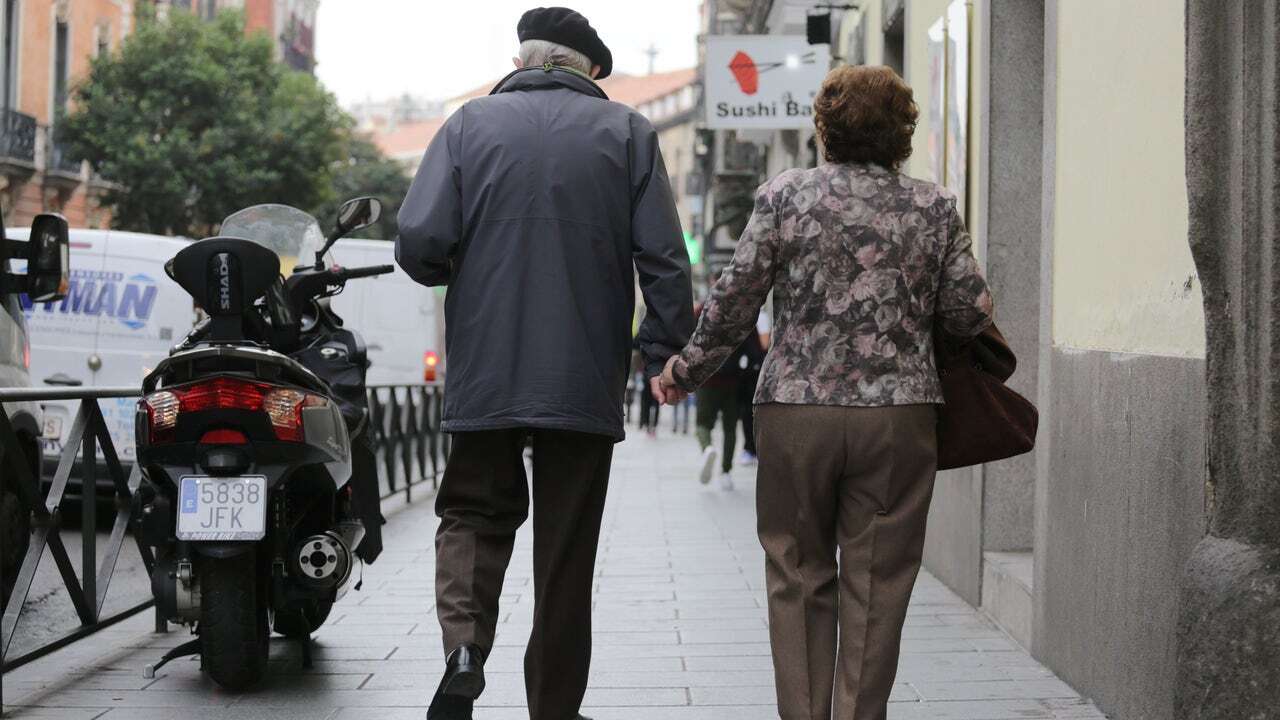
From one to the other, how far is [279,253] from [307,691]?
1777 millimetres

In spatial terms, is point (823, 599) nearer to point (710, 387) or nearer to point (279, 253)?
point (279, 253)

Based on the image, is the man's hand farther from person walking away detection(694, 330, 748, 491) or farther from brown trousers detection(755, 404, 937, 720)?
person walking away detection(694, 330, 748, 491)

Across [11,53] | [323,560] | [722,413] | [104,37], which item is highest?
[104,37]

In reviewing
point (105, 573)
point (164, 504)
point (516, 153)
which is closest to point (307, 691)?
point (164, 504)

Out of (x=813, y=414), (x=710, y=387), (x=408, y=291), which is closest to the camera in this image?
(x=813, y=414)

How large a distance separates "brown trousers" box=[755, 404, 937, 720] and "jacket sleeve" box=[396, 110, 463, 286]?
95cm

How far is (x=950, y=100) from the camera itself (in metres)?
8.86

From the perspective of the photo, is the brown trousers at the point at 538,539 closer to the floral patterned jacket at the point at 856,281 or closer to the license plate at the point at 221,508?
the floral patterned jacket at the point at 856,281

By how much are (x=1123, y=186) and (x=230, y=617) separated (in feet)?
10.0

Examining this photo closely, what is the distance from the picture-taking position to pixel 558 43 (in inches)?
193

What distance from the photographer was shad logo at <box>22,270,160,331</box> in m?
12.5

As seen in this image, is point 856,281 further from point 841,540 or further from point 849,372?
point 841,540

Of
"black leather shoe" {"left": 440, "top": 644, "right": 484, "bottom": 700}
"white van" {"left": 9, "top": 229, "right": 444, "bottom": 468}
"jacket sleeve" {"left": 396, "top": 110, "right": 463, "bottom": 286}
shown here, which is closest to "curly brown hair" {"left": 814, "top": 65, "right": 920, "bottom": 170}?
"jacket sleeve" {"left": 396, "top": 110, "right": 463, "bottom": 286}

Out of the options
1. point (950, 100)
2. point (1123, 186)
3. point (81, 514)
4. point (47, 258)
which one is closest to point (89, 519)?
point (81, 514)
